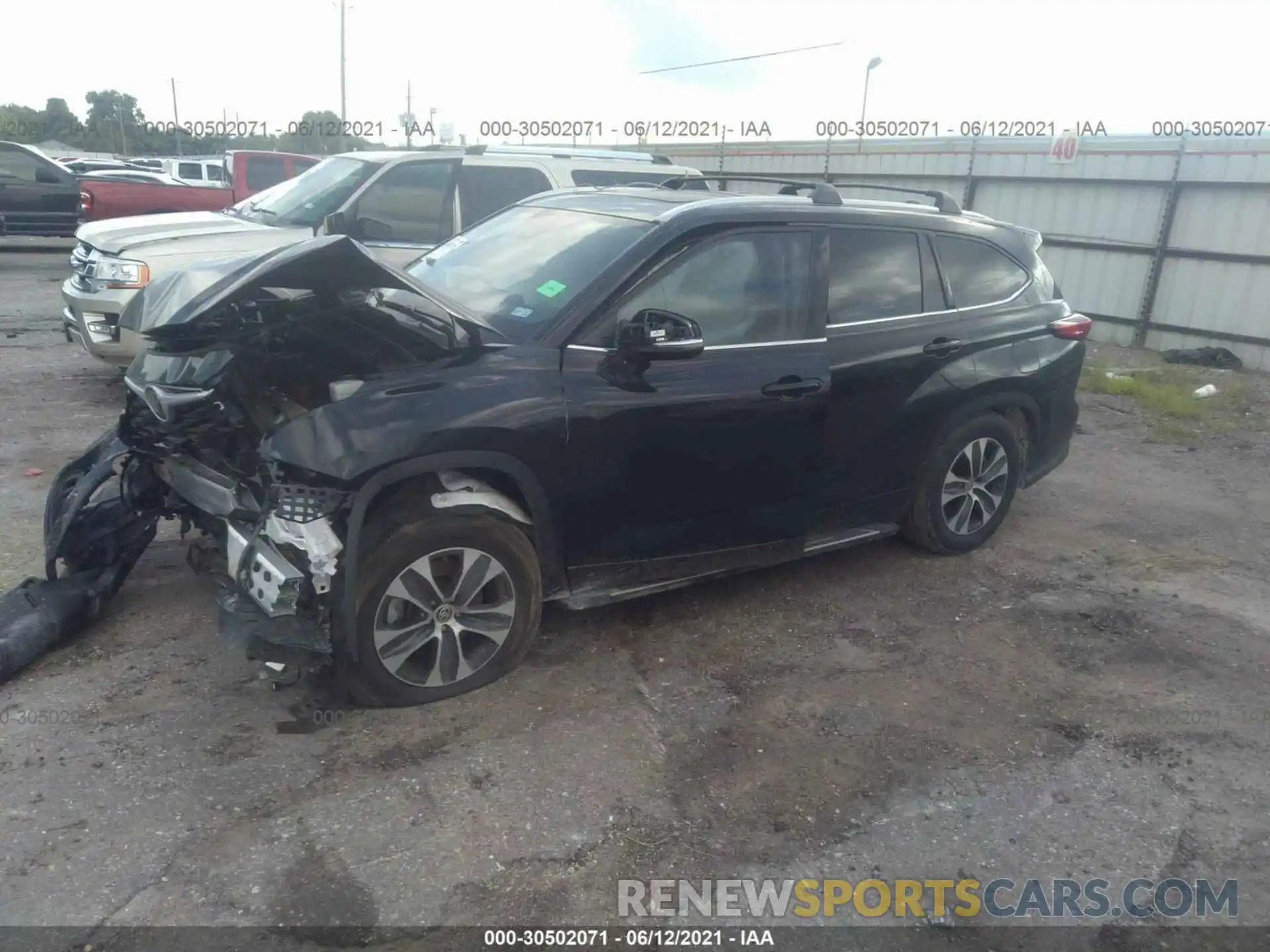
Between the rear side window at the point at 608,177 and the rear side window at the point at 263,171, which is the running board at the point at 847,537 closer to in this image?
the rear side window at the point at 608,177

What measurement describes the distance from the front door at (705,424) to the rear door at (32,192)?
14.5 meters

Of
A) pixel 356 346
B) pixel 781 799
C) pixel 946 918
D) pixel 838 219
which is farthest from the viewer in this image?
pixel 838 219

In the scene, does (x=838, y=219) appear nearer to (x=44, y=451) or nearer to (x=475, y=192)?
(x=475, y=192)

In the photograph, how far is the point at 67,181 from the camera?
15.4 meters

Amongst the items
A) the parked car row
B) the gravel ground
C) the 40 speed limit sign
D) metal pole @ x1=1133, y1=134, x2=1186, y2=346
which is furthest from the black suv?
the parked car row

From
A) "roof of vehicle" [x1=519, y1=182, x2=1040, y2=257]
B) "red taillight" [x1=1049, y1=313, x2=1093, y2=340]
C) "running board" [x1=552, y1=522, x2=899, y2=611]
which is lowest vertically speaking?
"running board" [x1=552, y1=522, x2=899, y2=611]

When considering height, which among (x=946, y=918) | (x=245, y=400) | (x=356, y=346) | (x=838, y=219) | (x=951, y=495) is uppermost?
(x=838, y=219)

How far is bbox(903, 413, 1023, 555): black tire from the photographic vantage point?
5.18 metres

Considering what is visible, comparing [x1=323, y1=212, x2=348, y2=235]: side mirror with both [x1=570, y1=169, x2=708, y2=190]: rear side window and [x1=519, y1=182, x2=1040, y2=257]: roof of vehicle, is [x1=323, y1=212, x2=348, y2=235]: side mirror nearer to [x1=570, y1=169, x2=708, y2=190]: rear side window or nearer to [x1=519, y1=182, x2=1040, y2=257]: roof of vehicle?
[x1=519, y1=182, x2=1040, y2=257]: roof of vehicle

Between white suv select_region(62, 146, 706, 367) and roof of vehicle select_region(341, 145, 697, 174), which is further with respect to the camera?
roof of vehicle select_region(341, 145, 697, 174)

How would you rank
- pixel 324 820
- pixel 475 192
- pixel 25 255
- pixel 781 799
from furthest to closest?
pixel 25 255, pixel 475 192, pixel 781 799, pixel 324 820

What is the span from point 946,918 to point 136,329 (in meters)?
3.60

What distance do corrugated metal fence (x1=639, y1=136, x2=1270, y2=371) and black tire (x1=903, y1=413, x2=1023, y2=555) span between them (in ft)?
17.7

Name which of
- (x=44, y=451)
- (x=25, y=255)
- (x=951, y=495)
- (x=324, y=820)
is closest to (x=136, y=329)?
(x=324, y=820)
